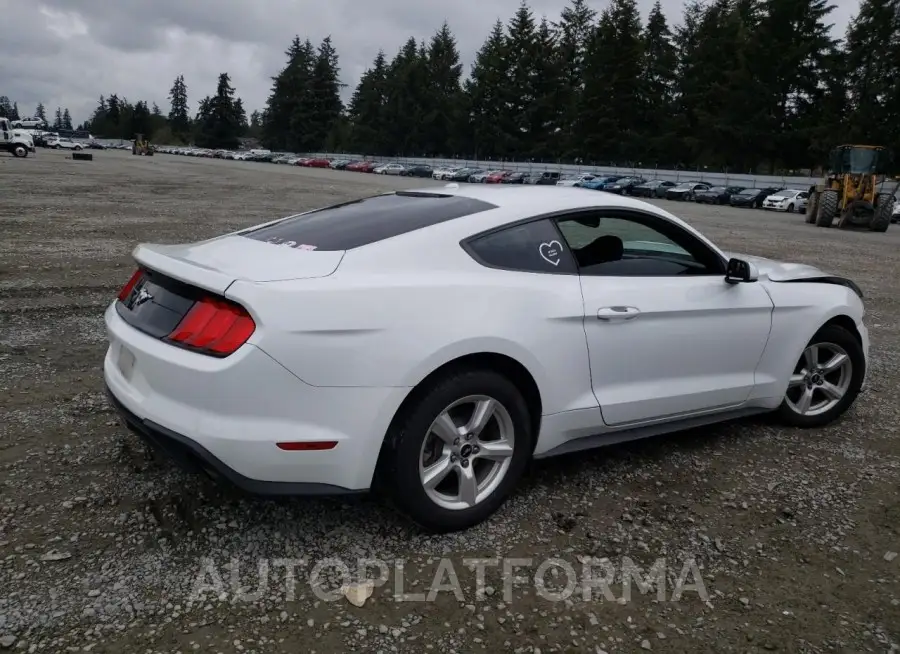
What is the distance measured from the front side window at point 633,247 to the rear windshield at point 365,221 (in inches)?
21.5

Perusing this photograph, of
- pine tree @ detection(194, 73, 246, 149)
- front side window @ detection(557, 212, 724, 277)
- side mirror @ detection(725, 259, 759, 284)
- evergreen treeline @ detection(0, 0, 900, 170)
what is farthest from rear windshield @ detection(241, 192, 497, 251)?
pine tree @ detection(194, 73, 246, 149)

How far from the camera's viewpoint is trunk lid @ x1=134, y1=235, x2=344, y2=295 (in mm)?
2840

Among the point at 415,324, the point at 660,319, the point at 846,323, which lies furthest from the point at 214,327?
the point at 846,323

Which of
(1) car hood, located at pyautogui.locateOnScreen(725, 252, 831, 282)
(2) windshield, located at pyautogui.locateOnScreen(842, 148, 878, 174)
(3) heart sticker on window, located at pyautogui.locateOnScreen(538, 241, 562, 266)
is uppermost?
A: (2) windshield, located at pyautogui.locateOnScreen(842, 148, 878, 174)

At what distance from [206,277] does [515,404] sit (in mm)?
1373

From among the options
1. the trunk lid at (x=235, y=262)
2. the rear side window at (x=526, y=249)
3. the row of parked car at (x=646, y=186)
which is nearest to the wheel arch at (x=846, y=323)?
the rear side window at (x=526, y=249)

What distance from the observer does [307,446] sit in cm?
274

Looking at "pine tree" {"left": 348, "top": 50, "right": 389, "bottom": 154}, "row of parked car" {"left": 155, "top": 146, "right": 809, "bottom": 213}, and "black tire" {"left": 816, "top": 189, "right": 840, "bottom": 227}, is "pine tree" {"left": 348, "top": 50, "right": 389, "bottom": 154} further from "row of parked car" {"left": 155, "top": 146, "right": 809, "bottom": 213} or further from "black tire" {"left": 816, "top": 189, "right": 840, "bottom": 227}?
"black tire" {"left": 816, "top": 189, "right": 840, "bottom": 227}

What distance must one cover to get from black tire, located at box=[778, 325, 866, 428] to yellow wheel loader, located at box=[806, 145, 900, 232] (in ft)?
76.6

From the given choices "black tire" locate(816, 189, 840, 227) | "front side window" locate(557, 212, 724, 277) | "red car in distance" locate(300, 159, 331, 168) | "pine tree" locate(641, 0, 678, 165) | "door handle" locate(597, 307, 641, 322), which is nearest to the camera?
"door handle" locate(597, 307, 641, 322)

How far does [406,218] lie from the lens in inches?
138

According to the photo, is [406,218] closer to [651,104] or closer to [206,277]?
[206,277]

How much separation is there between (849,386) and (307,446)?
3629 mm

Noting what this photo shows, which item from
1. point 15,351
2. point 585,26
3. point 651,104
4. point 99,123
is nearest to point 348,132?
point 585,26
